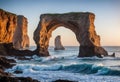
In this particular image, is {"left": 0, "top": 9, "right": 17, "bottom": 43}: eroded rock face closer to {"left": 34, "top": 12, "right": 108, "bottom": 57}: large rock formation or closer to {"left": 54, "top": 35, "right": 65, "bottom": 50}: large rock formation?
{"left": 34, "top": 12, "right": 108, "bottom": 57}: large rock formation

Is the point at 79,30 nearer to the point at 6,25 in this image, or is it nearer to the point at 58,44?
the point at 6,25

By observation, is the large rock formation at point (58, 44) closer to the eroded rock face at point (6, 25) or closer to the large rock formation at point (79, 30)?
the large rock formation at point (79, 30)

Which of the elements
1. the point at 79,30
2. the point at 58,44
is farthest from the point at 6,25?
the point at 58,44

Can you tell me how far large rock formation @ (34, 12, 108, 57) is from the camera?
182ft

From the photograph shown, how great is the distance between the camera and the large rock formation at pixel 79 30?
55344 millimetres

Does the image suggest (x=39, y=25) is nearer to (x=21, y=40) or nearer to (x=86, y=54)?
(x=86, y=54)

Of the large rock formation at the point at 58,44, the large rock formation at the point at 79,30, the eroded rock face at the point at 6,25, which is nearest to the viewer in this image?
the eroded rock face at the point at 6,25

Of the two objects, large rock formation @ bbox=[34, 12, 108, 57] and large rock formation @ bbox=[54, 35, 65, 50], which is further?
large rock formation @ bbox=[54, 35, 65, 50]

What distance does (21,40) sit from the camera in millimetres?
96562

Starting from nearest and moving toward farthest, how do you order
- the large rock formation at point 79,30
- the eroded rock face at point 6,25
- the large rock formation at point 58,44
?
1. the eroded rock face at point 6,25
2. the large rock formation at point 79,30
3. the large rock formation at point 58,44

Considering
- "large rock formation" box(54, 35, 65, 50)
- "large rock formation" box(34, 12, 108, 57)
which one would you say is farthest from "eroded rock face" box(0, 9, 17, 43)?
"large rock formation" box(54, 35, 65, 50)

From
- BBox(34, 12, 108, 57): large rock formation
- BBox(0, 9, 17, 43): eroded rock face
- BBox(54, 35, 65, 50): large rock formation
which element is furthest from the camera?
BBox(54, 35, 65, 50): large rock formation

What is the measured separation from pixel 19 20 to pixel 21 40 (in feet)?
23.4

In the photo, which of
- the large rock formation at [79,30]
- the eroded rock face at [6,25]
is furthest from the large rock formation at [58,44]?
the eroded rock face at [6,25]
